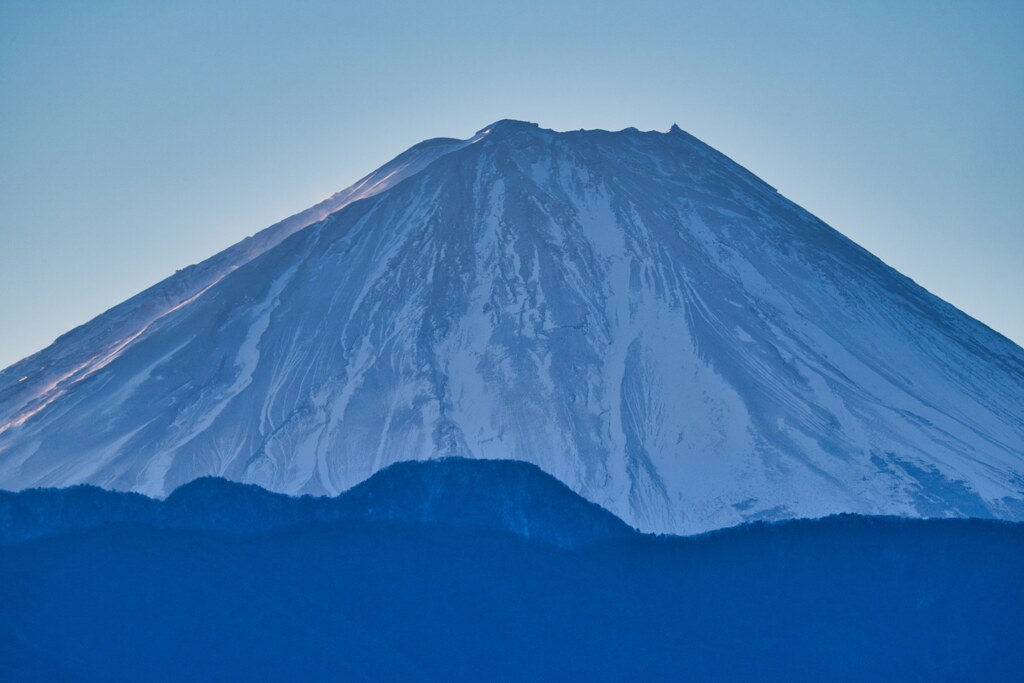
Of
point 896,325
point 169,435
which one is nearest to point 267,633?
point 169,435

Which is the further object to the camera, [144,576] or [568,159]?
[568,159]

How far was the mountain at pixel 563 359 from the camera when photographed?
22.6 metres

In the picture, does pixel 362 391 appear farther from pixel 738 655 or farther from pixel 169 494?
pixel 738 655

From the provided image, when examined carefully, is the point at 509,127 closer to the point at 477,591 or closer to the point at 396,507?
the point at 396,507

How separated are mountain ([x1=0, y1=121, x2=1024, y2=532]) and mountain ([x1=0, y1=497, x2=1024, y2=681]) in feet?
2.56

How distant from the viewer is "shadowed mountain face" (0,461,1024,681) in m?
19.2

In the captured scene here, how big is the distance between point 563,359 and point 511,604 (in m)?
6.02

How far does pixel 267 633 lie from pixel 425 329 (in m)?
7.92

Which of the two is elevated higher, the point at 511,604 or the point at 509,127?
the point at 509,127

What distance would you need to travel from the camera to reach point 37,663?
63.5ft

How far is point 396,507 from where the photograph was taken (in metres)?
21.9

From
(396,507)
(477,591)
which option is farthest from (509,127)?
(477,591)

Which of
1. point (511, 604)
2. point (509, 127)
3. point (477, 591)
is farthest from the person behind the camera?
point (509, 127)

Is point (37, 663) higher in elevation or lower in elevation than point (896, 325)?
lower
